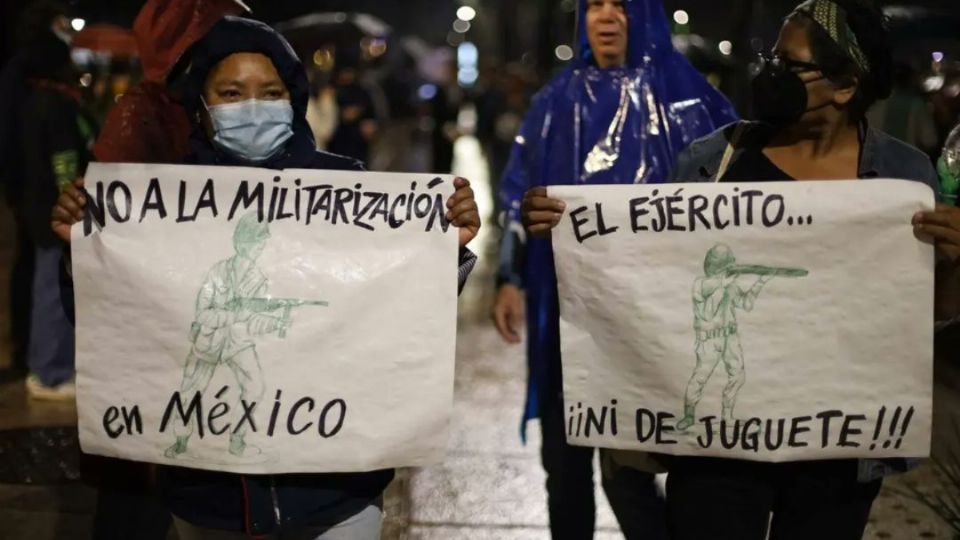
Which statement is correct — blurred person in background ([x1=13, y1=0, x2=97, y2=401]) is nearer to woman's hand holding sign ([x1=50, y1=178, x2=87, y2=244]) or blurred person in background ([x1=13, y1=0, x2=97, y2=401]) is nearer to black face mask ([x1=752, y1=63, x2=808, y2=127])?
woman's hand holding sign ([x1=50, y1=178, x2=87, y2=244])

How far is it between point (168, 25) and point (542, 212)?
156 cm

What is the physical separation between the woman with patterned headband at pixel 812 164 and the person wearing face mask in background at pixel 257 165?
0.78 m

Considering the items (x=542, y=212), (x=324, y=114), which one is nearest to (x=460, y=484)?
(x=542, y=212)

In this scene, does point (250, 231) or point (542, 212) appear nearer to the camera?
point (250, 231)

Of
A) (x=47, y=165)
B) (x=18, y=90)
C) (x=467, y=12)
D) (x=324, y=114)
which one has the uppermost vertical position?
(x=467, y=12)

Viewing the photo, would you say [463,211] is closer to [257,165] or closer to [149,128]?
[257,165]

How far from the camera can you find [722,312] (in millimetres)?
2836

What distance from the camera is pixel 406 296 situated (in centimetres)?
274

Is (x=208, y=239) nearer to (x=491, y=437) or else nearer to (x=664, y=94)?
(x=664, y=94)

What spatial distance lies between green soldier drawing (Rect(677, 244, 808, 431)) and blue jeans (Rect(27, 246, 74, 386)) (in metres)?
4.56

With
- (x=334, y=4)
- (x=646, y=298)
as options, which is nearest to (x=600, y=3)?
(x=646, y=298)

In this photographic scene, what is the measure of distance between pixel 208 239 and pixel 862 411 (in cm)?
162

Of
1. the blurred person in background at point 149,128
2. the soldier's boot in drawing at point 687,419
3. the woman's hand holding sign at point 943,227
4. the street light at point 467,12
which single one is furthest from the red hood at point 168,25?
the street light at point 467,12

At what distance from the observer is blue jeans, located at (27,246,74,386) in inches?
255
